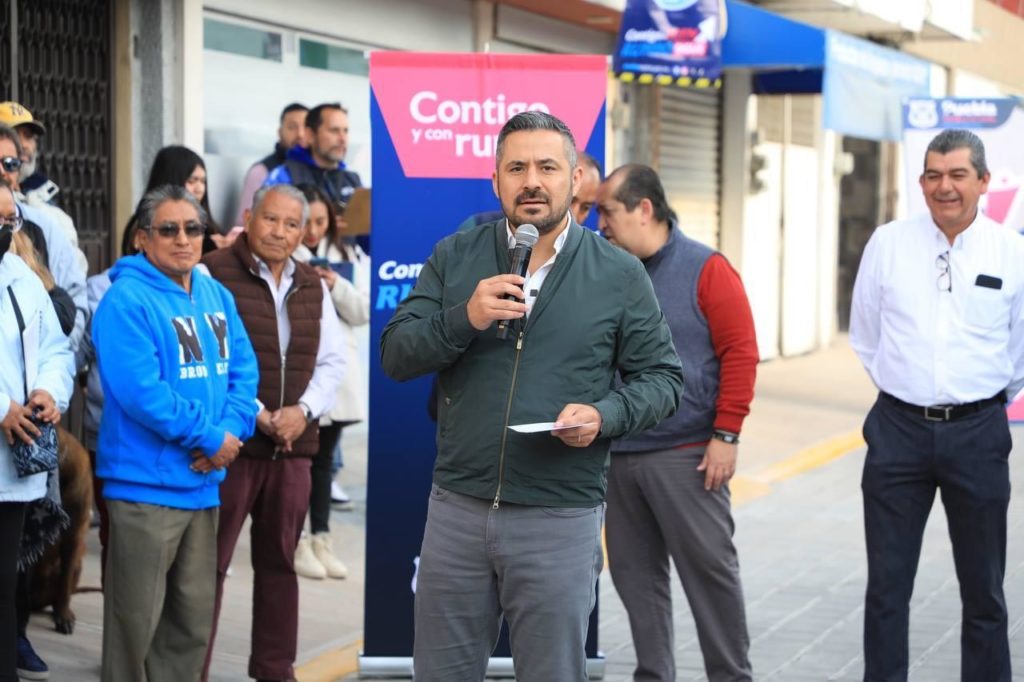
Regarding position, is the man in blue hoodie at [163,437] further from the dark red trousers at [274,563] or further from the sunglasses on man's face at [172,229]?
the dark red trousers at [274,563]

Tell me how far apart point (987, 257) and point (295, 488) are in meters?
2.68

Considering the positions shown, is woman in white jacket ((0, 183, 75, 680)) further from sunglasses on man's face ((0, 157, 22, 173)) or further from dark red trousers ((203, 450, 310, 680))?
dark red trousers ((203, 450, 310, 680))

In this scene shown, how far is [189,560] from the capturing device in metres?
5.51

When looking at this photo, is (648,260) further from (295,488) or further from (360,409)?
(360,409)

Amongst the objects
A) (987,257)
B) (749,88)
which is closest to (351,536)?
(987,257)

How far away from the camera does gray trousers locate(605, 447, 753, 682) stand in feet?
18.9

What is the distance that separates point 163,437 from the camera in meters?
5.30

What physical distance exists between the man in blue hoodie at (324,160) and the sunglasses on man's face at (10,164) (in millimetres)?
2813

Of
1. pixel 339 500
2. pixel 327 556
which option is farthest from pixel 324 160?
pixel 327 556

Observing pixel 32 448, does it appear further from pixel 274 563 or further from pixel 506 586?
pixel 506 586

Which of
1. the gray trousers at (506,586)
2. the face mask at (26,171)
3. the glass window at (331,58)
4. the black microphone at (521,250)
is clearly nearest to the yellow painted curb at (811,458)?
the glass window at (331,58)

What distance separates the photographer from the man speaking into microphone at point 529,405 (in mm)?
4074

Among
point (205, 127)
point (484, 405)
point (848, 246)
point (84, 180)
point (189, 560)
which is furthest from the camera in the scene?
point (848, 246)

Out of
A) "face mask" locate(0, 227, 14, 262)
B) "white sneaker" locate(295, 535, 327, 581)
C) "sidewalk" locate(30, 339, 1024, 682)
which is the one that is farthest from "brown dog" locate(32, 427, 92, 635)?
"white sneaker" locate(295, 535, 327, 581)
